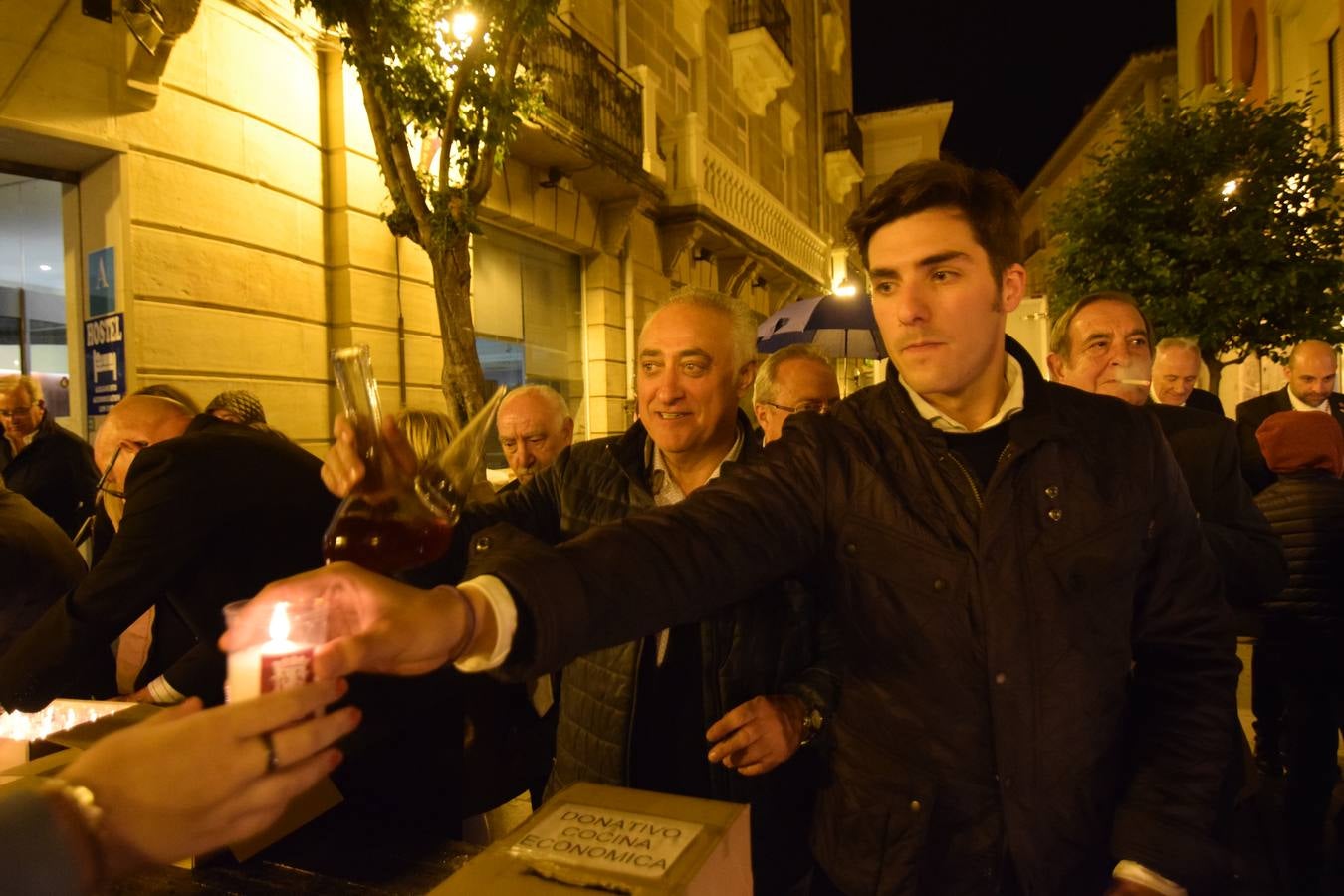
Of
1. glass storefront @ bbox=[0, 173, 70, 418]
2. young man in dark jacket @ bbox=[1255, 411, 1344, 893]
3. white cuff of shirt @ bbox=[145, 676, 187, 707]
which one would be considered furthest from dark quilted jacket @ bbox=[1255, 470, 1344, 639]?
glass storefront @ bbox=[0, 173, 70, 418]

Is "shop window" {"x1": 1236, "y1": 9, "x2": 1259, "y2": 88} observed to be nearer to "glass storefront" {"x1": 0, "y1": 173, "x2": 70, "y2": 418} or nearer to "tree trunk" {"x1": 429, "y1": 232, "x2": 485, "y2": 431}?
"tree trunk" {"x1": 429, "y1": 232, "x2": 485, "y2": 431}

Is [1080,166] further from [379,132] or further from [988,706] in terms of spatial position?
[988,706]

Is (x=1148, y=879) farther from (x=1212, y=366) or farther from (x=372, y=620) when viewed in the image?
(x=1212, y=366)

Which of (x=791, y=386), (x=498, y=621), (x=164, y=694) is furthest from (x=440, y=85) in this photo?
(x=498, y=621)

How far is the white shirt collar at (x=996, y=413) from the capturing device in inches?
60.9

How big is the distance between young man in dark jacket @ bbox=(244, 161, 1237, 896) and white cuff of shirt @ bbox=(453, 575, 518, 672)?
0.11 metres

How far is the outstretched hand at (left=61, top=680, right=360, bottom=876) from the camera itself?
832mm

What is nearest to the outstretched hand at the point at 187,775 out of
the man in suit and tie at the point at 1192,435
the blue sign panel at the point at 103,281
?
the man in suit and tie at the point at 1192,435

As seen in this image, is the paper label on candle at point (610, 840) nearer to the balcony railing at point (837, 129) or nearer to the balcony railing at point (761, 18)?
the balcony railing at point (761, 18)

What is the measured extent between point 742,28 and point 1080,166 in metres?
29.8

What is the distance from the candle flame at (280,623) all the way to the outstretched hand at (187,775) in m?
0.06

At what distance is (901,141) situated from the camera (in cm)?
2827

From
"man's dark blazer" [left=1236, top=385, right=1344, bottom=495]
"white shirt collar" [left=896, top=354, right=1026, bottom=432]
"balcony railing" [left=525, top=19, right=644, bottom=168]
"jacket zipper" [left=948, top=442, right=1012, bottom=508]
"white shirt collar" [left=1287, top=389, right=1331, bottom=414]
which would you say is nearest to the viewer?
"jacket zipper" [left=948, top=442, right=1012, bottom=508]

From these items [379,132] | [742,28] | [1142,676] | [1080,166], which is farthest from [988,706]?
[1080,166]
